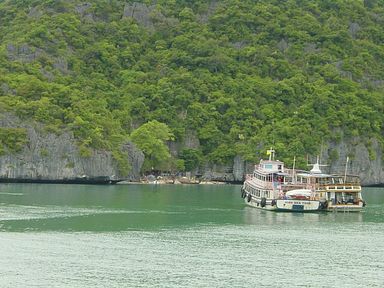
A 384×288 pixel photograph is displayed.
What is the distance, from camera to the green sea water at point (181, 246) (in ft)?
132

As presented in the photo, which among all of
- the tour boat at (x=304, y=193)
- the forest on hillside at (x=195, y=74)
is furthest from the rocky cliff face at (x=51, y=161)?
the tour boat at (x=304, y=193)

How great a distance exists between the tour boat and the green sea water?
69.7 inches

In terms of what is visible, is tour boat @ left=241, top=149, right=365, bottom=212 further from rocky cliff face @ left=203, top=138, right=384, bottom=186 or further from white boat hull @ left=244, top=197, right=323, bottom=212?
rocky cliff face @ left=203, top=138, right=384, bottom=186

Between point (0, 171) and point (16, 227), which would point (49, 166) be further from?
point (16, 227)

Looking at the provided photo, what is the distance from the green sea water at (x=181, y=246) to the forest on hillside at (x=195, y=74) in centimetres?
4412

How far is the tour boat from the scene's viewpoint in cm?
7462

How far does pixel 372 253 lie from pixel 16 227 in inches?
845

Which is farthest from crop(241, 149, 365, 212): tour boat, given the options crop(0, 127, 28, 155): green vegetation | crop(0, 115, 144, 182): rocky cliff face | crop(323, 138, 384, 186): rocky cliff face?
crop(323, 138, 384, 186): rocky cliff face

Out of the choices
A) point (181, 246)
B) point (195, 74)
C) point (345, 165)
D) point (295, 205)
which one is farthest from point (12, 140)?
point (181, 246)

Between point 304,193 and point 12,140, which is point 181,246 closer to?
point 304,193

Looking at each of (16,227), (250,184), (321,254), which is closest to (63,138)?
(250,184)

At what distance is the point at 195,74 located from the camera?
142625mm

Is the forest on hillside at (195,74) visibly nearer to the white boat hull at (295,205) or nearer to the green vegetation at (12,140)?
the green vegetation at (12,140)

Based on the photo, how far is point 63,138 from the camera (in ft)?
364
